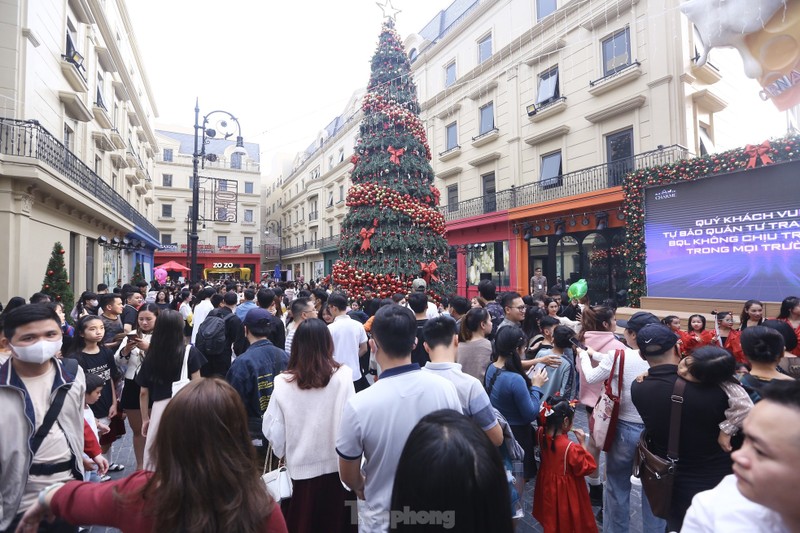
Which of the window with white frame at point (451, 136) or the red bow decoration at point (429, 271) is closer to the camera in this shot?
A: the red bow decoration at point (429, 271)

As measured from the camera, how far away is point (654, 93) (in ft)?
40.9

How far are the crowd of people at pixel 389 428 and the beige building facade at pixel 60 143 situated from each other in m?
7.88

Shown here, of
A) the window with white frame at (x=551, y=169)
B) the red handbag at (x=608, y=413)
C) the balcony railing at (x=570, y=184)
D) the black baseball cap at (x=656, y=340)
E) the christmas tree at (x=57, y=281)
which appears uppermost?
the window with white frame at (x=551, y=169)

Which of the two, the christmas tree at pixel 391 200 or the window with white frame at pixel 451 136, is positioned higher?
the window with white frame at pixel 451 136

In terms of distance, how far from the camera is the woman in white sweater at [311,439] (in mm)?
2477

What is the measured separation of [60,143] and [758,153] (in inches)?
695

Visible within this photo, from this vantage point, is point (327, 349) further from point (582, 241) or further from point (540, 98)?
point (540, 98)

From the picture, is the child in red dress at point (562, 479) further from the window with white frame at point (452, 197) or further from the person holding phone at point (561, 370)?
the window with white frame at point (452, 197)

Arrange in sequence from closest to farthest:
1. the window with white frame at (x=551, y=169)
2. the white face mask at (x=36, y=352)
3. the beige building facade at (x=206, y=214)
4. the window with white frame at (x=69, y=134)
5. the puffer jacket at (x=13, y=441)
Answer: the puffer jacket at (x=13, y=441) < the white face mask at (x=36, y=352) < the window with white frame at (x=69, y=134) < the window with white frame at (x=551, y=169) < the beige building facade at (x=206, y=214)

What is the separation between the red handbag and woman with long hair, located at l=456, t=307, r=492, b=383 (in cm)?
97

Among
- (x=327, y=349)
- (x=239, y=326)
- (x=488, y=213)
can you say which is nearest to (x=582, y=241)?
(x=488, y=213)

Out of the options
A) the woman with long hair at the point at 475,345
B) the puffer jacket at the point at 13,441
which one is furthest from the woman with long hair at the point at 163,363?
the woman with long hair at the point at 475,345

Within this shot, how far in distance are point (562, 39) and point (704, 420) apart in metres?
15.8

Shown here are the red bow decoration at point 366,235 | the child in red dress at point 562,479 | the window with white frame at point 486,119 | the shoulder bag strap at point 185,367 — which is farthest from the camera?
the window with white frame at point 486,119
